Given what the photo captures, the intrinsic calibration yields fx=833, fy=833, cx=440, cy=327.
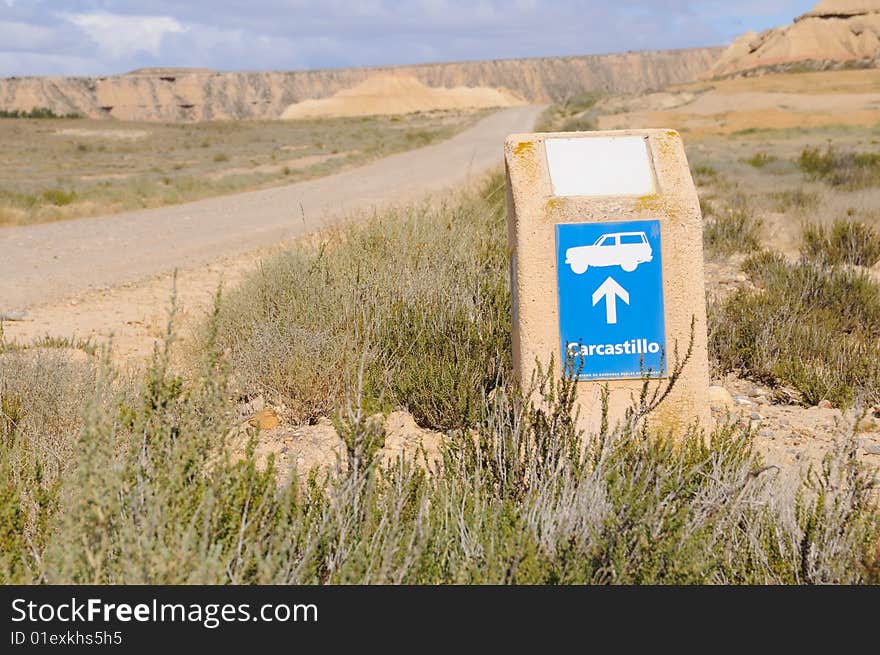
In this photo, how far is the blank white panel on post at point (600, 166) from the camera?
3.75m

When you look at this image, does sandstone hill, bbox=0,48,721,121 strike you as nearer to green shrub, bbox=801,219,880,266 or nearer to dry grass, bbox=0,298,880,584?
green shrub, bbox=801,219,880,266

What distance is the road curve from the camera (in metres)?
9.68

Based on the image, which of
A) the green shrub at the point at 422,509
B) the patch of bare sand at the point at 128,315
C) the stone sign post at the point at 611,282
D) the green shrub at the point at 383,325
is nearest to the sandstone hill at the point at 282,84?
the patch of bare sand at the point at 128,315

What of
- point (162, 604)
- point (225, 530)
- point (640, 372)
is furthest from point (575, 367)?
point (162, 604)

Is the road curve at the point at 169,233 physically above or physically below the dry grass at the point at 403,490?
above

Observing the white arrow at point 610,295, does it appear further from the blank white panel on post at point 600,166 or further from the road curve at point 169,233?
the road curve at point 169,233

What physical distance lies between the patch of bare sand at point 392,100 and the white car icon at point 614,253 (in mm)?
113336

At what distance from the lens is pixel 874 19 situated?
96.2 meters

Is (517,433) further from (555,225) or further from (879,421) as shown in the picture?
(879,421)

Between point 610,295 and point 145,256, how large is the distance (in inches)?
352

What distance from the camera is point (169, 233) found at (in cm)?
1346

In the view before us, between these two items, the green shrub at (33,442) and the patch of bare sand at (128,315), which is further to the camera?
the patch of bare sand at (128,315)

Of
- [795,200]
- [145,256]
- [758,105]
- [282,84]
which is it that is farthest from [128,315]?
[282,84]

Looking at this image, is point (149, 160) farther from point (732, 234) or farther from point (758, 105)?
point (758, 105)
